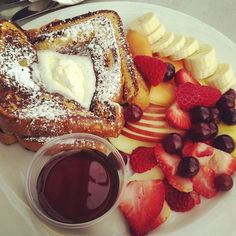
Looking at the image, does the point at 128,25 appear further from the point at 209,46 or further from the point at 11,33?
the point at 11,33

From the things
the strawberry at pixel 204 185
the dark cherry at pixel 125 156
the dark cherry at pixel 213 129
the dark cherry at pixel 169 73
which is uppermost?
the dark cherry at pixel 169 73

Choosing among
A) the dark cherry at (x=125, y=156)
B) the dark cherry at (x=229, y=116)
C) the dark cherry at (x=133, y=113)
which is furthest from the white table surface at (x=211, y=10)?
the dark cherry at (x=125, y=156)

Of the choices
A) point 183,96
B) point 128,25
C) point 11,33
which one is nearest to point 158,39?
point 128,25

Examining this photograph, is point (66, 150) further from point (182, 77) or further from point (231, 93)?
point (231, 93)

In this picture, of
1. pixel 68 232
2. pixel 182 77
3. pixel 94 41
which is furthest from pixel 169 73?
pixel 68 232

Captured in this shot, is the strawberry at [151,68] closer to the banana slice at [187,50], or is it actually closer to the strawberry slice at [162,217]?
the banana slice at [187,50]

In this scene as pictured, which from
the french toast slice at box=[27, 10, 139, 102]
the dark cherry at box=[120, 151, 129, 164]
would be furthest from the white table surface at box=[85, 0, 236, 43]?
the dark cherry at box=[120, 151, 129, 164]
